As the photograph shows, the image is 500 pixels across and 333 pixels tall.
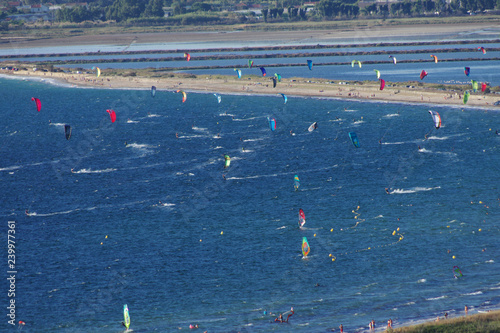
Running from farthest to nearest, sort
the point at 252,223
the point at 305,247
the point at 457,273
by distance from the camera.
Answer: the point at 252,223 → the point at 305,247 → the point at 457,273

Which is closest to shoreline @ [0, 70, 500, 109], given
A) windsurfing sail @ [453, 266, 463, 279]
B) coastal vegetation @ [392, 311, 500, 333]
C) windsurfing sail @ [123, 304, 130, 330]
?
windsurfing sail @ [453, 266, 463, 279]

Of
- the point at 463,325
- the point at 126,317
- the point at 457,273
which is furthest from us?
the point at 457,273

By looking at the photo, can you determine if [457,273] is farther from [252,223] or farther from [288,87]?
[288,87]

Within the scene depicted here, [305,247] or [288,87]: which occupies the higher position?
[288,87]

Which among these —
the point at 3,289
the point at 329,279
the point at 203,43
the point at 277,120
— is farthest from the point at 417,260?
the point at 203,43

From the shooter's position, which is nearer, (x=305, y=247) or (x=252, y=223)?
(x=305, y=247)

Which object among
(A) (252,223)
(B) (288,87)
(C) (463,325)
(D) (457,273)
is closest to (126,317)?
(A) (252,223)

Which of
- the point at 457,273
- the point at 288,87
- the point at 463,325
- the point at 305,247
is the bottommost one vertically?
the point at 457,273
